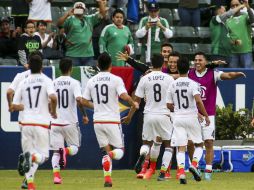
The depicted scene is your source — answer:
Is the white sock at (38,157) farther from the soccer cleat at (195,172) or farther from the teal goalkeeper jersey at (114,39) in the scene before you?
the teal goalkeeper jersey at (114,39)

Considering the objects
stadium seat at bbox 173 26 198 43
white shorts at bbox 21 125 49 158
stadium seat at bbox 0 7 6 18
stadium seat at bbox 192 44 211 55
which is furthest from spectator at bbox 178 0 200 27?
white shorts at bbox 21 125 49 158

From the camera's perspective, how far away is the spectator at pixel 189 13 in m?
24.5

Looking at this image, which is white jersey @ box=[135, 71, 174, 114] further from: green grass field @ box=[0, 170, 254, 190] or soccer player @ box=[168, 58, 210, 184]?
green grass field @ box=[0, 170, 254, 190]

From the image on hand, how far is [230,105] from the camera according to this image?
70.6 feet

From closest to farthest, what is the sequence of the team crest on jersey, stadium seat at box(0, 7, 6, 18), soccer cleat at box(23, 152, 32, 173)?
soccer cleat at box(23, 152, 32, 173)
the team crest on jersey
stadium seat at box(0, 7, 6, 18)

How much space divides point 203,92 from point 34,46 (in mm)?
4574

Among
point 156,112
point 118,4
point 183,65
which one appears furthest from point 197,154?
point 118,4

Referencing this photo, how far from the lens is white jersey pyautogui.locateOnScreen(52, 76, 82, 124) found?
56.9 feet

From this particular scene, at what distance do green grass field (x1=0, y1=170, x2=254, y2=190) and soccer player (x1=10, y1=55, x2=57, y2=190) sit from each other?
1253mm

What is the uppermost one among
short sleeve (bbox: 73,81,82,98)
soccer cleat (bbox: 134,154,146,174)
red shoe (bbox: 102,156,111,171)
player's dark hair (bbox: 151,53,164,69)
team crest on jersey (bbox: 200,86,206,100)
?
player's dark hair (bbox: 151,53,164,69)

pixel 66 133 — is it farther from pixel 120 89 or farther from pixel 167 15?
pixel 167 15

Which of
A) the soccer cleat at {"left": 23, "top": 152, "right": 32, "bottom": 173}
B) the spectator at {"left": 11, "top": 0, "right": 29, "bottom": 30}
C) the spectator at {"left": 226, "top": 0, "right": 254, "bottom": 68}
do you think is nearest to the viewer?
the soccer cleat at {"left": 23, "top": 152, "right": 32, "bottom": 173}

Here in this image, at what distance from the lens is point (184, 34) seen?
84.7 ft

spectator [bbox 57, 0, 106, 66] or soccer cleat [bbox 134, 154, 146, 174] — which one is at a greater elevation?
spectator [bbox 57, 0, 106, 66]
